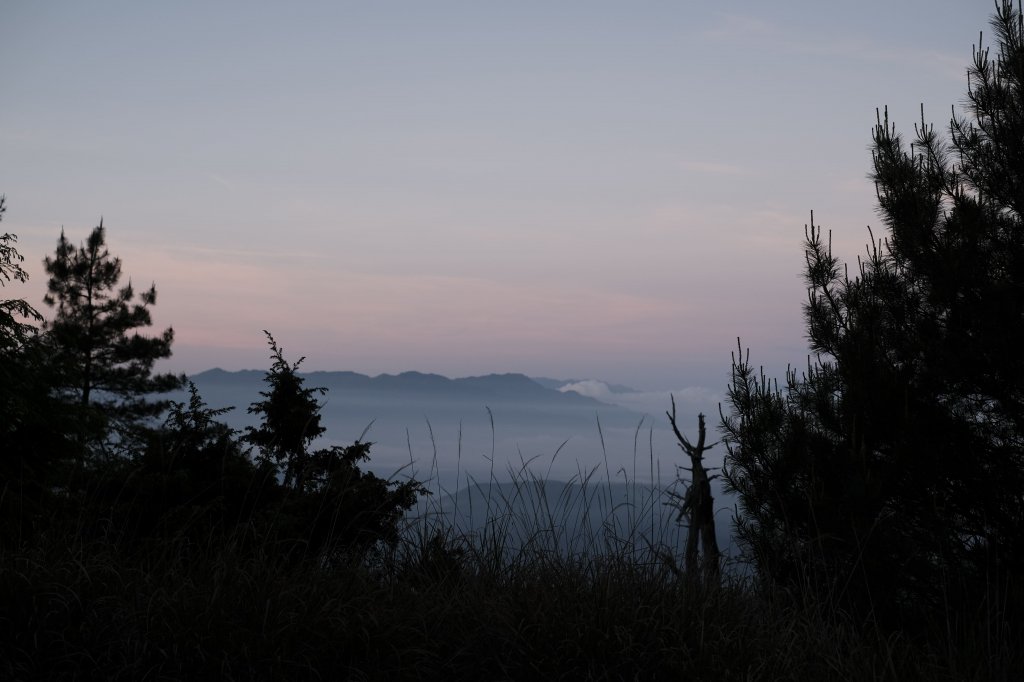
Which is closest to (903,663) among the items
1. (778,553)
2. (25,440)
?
(778,553)

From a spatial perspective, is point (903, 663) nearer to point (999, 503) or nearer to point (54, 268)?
point (999, 503)

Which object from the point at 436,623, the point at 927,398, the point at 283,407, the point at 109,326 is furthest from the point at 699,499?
the point at 109,326

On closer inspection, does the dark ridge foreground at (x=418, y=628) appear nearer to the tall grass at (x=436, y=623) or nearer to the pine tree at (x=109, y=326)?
the tall grass at (x=436, y=623)

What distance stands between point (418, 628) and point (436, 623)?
0.11 metres

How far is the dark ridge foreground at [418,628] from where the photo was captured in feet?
13.4

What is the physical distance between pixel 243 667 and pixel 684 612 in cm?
213

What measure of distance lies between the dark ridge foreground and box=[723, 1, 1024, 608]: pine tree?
7.03 feet

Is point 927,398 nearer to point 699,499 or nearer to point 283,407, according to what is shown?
point 699,499

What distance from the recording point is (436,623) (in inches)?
175

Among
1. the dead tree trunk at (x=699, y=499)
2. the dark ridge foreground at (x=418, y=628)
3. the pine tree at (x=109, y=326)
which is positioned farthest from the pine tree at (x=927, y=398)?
the pine tree at (x=109, y=326)

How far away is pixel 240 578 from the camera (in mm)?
4582

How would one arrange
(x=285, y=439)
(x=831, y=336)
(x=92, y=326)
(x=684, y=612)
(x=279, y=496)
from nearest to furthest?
(x=684, y=612)
(x=831, y=336)
(x=279, y=496)
(x=285, y=439)
(x=92, y=326)

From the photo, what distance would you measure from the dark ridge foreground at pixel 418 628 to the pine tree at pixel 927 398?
2.14m

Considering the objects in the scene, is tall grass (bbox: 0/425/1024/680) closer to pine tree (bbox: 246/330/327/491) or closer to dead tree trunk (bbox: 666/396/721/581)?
dead tree trunk (bbox: 666/396/721/581)
